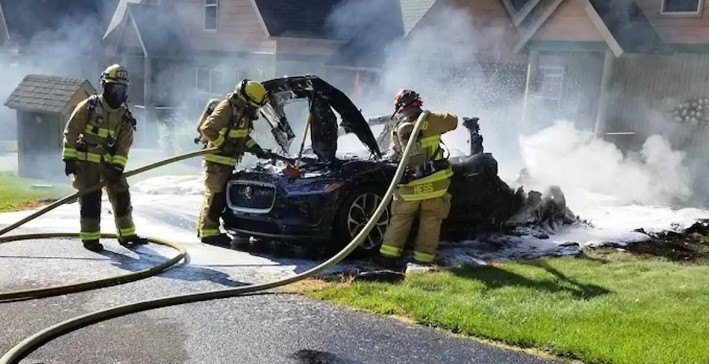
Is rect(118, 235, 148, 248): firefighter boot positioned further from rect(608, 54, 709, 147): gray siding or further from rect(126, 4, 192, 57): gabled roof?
rect(126, 4, 192, 57): gabled roof

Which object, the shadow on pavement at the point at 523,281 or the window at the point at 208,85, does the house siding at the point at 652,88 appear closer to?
the window at the point at 208,85

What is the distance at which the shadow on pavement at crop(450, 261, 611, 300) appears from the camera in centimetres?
622

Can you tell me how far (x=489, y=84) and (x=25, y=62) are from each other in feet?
60.7

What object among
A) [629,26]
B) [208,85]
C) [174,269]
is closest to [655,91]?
[629,26]

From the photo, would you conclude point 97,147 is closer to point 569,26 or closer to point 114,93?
point 114,93

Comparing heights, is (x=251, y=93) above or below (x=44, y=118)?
above

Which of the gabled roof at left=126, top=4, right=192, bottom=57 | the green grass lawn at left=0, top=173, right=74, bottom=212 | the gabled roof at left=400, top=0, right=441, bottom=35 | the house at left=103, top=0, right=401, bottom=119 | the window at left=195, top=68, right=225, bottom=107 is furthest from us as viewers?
the gabled roof at left=126, top=4, right=192, bottom=57

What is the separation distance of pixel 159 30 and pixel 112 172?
16354mm

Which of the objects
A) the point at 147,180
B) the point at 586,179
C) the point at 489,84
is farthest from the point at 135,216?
the point at 489,84

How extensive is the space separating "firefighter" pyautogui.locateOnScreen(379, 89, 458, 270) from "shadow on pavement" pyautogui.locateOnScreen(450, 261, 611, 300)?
1.76 feet

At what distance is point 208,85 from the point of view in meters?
21.8

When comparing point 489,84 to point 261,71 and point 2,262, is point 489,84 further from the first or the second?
point 2,262

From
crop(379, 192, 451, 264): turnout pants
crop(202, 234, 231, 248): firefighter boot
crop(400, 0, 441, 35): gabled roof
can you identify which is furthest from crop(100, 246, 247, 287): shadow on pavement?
crop(400, 0, 441, 35): gabled roof

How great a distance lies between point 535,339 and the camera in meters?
4.95
